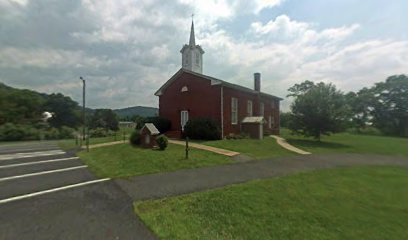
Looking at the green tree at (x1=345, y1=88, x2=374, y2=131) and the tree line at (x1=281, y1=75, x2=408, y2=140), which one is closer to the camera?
the tree line at (x1=281, y1=75, x2=408, y2=140)

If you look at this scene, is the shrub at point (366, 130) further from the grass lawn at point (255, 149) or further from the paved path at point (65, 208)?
the paved path at point (65, 208)

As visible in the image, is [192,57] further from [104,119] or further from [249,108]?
[104,119]

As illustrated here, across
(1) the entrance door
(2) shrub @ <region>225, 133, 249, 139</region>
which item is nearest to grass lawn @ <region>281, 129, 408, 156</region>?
(2) shrub @ <region>225, 133, 249, 139</region>

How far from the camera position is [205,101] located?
2561 cm

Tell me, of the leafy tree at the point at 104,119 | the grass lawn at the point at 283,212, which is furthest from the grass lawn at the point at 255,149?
the leafy tree at the point at 104,119

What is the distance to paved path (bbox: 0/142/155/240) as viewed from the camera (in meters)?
5.65

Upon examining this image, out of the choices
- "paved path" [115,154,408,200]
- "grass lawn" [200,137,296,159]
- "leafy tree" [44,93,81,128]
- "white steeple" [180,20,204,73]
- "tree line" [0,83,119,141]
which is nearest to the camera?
"paved path" [115,154,408,200]

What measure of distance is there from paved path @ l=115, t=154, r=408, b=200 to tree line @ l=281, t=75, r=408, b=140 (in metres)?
11.8

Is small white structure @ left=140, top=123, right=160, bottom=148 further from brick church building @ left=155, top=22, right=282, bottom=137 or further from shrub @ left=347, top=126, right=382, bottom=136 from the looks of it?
shrub @ left=347, top=126, right=382, bottom=136

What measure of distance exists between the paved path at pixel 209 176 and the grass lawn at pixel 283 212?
27.8 inches

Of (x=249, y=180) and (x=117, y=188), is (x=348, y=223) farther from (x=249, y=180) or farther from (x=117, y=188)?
(x=117, y=188)

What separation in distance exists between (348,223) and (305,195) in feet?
6.09

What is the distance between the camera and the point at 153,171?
11.3 meters

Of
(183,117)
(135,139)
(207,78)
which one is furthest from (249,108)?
(135,139)
